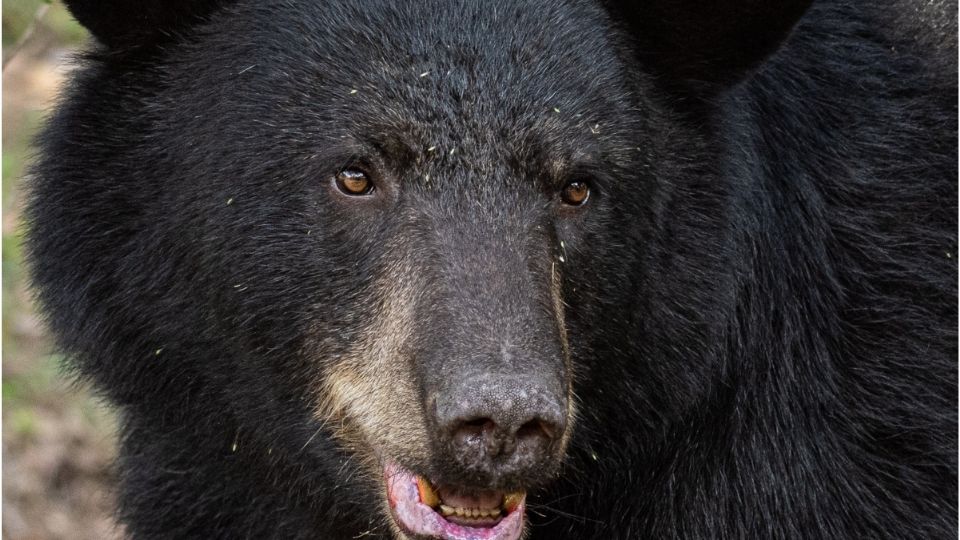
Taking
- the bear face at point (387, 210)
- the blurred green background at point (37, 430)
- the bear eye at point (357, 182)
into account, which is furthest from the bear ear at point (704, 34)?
the blurred green background at point (37, 430)

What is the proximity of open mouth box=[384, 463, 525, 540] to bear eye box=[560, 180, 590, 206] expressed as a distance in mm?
944

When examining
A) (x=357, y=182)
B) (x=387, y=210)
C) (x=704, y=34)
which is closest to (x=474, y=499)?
(x=387, y=210)

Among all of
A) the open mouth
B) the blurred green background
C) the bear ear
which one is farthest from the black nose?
the blurred green background

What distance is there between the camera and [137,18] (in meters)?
4.98

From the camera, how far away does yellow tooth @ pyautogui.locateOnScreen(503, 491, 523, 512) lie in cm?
433

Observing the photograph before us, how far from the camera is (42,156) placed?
523 cm

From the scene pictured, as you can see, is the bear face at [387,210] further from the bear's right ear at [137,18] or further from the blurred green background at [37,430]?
the blurred green background at [37,430]

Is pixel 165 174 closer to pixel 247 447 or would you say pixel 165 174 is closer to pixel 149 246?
pixel 149 246

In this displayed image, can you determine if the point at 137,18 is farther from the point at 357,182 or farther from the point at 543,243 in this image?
the point at 543,243

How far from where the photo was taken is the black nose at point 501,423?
12.8 ft

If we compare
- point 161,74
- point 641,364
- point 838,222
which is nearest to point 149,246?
point 161,74

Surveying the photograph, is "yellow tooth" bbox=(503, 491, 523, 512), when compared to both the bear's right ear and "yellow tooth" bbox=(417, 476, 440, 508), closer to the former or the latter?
"yellow tooth" bbox=(417, 476, 440, 508)

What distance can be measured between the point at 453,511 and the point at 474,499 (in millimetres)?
73

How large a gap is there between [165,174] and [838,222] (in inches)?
90.3
